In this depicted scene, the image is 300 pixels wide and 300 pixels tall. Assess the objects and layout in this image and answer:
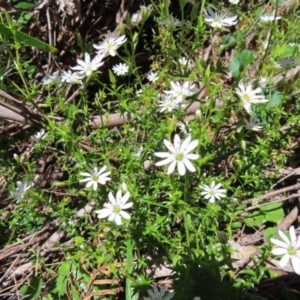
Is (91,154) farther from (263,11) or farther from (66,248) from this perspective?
(263,11)

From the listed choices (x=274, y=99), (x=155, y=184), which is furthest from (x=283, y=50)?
(x=155, y=184)

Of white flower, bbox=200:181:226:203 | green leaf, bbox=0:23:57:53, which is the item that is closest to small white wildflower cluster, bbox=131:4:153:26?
green leaf, bbox=0:23:57:53

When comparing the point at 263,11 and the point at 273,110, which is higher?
the point at 263,11

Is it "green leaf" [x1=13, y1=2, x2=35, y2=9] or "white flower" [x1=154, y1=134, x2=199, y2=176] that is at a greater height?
"green leaf" [x1=13, y1=2, x2=35, y2=9]

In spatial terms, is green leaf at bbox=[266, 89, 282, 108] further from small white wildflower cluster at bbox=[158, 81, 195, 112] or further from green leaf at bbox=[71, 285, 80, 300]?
green leaf at bbox=[71, 285, 80, 300]

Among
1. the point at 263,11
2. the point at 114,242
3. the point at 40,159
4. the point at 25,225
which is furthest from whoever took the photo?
the point at 263,11

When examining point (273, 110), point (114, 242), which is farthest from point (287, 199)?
point (114, 242)

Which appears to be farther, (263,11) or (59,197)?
(263,11)
